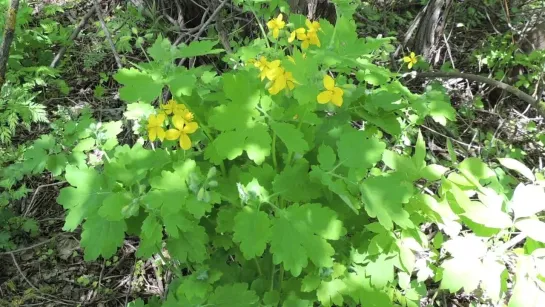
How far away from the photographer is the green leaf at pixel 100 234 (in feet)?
4.50

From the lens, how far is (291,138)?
136 centimetres

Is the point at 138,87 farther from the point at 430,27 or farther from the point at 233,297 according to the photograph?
the point at 430,27

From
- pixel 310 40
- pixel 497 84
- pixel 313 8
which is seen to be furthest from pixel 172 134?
pixel 497 84

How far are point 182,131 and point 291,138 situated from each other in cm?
38

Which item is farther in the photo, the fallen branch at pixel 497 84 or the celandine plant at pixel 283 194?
the fallen branch at pixel 497 84

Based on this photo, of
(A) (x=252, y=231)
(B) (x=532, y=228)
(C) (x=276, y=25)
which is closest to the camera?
(B) (x=532, y=228)

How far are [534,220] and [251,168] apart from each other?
0.90 metres

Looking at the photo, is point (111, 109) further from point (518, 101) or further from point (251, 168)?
point (518, 101)

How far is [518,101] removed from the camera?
3.68m

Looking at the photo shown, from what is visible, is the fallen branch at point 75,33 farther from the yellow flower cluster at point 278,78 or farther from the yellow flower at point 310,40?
the yellow flower cluster at point 278,78

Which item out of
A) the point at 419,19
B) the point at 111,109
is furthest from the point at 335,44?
the point at 419,19

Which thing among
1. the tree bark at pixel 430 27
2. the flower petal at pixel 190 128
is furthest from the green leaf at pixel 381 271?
the tree bark at pixel 430 27

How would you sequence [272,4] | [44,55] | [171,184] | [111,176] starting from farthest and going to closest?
1. [44,55]
2. [272,4]
3. [111,176]
4. [171,184]

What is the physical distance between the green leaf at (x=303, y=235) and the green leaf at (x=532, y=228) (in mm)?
519
